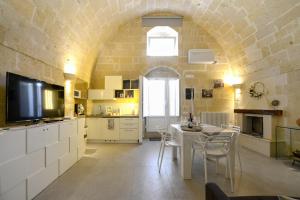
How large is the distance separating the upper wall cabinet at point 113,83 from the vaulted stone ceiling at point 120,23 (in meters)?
0.66

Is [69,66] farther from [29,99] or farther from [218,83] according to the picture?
[218,83]

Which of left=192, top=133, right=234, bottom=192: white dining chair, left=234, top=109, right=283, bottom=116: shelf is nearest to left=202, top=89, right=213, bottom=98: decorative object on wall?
left=234, top=109, right=283, bottom=116: shelf

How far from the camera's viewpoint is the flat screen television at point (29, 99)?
2.63m

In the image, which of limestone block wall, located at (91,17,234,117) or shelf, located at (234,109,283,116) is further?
limestone block wall, located at (91,17,234,117)

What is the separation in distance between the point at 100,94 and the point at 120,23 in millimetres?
2367

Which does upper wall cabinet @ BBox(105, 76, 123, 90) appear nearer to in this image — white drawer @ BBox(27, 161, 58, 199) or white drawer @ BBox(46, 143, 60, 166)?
white drawer @ BBox(46, 143, 60, 166)

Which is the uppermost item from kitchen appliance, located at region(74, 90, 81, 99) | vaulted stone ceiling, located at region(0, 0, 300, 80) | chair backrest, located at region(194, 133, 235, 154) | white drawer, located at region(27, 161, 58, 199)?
vaulted stone ceiling, located at region(0, 0, 300, 80)

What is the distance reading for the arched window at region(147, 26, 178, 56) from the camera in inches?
289

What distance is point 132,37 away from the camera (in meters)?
7.08

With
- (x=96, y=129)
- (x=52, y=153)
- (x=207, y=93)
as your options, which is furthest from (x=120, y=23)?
(x=52, y=153)

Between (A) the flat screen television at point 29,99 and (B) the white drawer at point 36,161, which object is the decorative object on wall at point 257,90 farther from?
(B) the white drawer at point 36,161

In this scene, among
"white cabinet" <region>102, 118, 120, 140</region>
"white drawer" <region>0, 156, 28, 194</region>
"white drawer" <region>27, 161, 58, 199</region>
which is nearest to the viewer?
"white drawer" <region>0, 156, 28, 194</region>

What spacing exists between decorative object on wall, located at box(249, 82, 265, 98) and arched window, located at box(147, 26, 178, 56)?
2834mm

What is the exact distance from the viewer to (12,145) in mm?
2225
